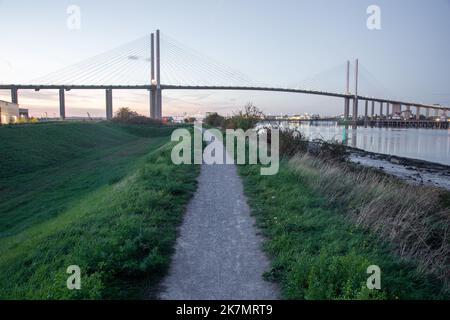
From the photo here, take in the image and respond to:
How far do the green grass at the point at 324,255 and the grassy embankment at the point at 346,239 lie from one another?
0.01m

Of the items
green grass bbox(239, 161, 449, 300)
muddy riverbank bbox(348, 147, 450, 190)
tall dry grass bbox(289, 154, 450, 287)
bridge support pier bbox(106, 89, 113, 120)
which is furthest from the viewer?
bridge support pier bbox(106, 89, 113, 120)

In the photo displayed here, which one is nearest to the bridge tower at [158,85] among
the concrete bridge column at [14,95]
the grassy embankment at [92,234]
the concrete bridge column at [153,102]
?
the concrete bridge column at [153,102]

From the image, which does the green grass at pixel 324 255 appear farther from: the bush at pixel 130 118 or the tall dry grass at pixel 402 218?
the bush at pixel 130 118

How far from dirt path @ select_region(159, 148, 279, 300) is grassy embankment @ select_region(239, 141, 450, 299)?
277 millimetres

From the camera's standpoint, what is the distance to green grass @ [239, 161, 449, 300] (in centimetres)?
441

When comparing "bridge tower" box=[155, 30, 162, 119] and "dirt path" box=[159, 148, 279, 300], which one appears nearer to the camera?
"dirt path" box=[159, 148, 279, 300]

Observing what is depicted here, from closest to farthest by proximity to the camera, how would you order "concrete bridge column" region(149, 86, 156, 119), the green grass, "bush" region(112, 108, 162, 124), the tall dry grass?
the green grass < the tall dry grass < "bush" region(112, 108, 162, 124) < "concrete bridge column" region(149, 86, 156, 119)

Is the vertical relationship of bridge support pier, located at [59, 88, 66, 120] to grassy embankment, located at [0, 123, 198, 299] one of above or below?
above

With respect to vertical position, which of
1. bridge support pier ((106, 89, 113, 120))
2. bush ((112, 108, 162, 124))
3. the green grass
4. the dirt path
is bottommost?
the dirt path

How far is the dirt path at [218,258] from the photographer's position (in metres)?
4.60

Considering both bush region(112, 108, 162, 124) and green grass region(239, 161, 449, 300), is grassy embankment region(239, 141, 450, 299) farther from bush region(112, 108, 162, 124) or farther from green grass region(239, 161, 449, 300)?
bush region(112, 108, 162, 124)

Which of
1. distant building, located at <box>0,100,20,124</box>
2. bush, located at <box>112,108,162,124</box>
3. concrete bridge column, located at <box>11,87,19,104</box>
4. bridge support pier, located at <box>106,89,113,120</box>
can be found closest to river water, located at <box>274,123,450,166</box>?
bush, located at <box>112,108,162,124</box>

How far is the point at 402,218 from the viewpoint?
23.9ft
